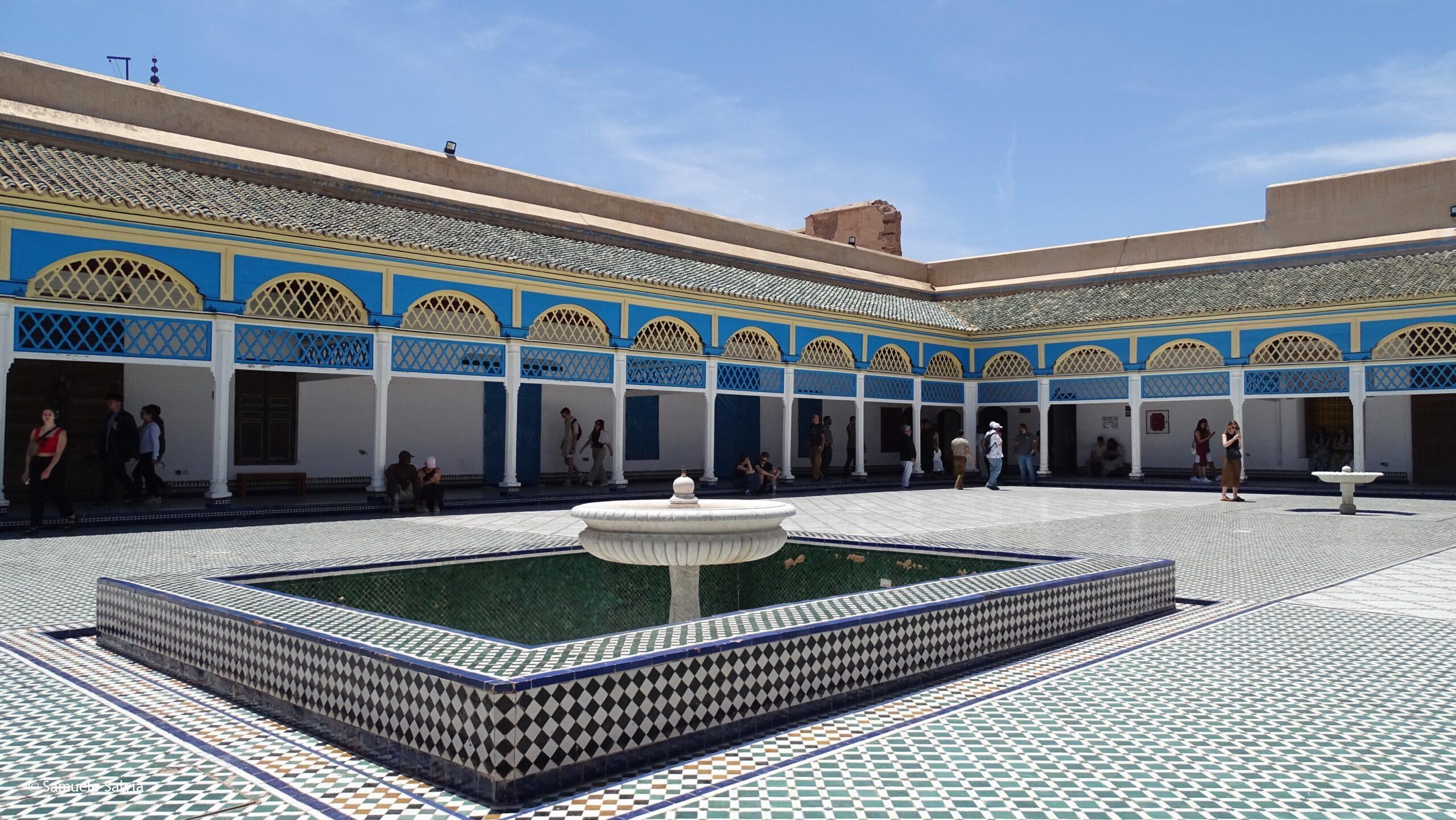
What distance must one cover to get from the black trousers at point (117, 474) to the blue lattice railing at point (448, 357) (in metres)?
2.92

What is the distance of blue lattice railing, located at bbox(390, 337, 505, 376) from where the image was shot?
38.3 ft

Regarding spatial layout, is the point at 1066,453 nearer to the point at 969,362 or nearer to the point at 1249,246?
the point at 969,362

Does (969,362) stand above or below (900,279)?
below

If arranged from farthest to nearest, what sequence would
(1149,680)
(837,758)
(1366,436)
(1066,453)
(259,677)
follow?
(1066,453) < (1366,436) < (1149,680) < (259,677) < (837,758)

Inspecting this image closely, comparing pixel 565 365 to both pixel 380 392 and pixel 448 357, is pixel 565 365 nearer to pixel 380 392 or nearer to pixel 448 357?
pixel 448 357

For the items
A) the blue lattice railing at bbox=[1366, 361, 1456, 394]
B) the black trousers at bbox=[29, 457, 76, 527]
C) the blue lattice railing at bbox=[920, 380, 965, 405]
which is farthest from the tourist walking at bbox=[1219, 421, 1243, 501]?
the black trousers at bbox=[29, 457, 76, 527]

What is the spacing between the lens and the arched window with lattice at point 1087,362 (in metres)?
17.9

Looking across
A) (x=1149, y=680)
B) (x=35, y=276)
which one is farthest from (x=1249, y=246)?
(x=35, y=276)

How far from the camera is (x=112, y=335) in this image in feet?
31.1

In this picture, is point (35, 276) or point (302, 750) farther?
point (35, 276)

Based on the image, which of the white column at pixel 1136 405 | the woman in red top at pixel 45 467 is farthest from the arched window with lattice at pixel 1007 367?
the woman in red top at pixel 45 467

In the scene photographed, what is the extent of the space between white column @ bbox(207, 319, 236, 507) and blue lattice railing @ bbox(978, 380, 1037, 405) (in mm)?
13892

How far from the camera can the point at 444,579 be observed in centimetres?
543

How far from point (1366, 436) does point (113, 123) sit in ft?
65.2
